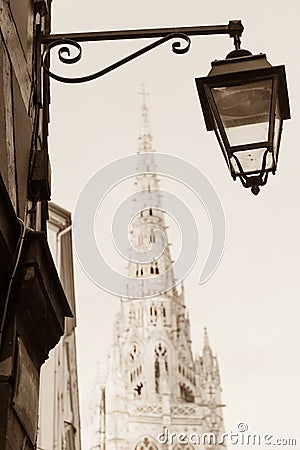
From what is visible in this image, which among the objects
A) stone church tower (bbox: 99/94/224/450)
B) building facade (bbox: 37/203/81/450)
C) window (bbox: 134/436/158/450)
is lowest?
building facade (bbox: 37/203/81/450)

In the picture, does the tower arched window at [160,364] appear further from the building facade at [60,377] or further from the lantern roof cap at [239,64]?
the lantern roof cap at [239,64]

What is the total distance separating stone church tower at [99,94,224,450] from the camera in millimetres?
65750

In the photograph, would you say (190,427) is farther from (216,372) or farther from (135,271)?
(135,271)

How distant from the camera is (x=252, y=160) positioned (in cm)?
420

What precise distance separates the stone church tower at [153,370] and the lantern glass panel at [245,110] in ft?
207

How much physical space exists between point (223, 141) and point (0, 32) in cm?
139

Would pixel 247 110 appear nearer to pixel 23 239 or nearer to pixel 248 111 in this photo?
pixel 248 111

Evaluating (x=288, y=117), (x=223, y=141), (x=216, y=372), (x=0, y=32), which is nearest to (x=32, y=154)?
(x=0, y=32)

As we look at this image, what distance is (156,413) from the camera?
2628 inches

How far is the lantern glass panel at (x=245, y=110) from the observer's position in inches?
164

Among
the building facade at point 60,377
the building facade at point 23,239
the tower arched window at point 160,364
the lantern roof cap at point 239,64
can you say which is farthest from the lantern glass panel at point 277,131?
the tower arched window at point 160,364

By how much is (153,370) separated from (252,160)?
67.2m

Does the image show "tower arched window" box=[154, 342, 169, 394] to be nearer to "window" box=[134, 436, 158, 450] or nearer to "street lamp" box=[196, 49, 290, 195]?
"window" box=[134, 436, 158, 450]

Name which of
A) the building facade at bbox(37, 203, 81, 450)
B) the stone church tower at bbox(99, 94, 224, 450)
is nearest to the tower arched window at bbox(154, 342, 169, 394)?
the stone church tower at bbox(99, 94, 224, 450)
